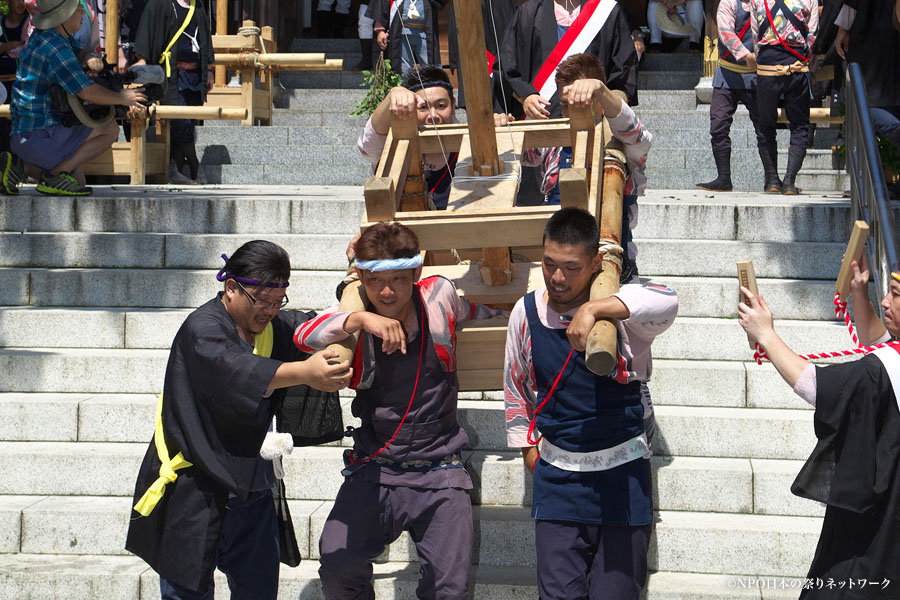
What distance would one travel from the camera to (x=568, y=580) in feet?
11.5

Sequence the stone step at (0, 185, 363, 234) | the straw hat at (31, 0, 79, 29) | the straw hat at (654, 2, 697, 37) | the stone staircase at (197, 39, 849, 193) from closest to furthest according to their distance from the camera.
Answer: the stone step at (0, 185, 363, 234) < the straw hat at (31, 0, 79, 29) < the stone staircase at (197, 39, 849, 193) < the straw hat at (654, 2, 697, 37)

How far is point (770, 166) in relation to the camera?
878 cm

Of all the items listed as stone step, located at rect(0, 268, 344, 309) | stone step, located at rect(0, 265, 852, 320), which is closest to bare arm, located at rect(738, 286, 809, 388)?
stone step, located at rect(0, 265, 852, 320)

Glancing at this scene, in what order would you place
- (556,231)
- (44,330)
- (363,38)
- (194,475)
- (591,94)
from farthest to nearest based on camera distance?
(363,38) < (44,330) < (591,94) < (194,475) < (556,231)

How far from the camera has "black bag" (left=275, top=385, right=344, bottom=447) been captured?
13.0ft

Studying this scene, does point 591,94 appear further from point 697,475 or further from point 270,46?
point 270,46

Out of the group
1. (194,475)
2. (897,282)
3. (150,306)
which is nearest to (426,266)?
(194,475)

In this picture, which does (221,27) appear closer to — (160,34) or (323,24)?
(160,34)

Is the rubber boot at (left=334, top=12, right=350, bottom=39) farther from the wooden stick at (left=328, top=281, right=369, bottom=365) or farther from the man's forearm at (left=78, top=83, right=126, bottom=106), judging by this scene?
the wooden stick at (left=328, top=281, right=369, bottom=365)

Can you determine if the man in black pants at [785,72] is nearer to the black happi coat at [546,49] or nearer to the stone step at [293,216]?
the stone step at [293,216]

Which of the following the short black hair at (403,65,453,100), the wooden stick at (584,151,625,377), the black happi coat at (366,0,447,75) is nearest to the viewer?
the wooden stick at (584,151,625,377)

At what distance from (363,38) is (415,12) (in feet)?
10.4

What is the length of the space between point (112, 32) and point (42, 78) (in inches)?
92.9

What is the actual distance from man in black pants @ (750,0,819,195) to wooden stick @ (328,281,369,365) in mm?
5813
